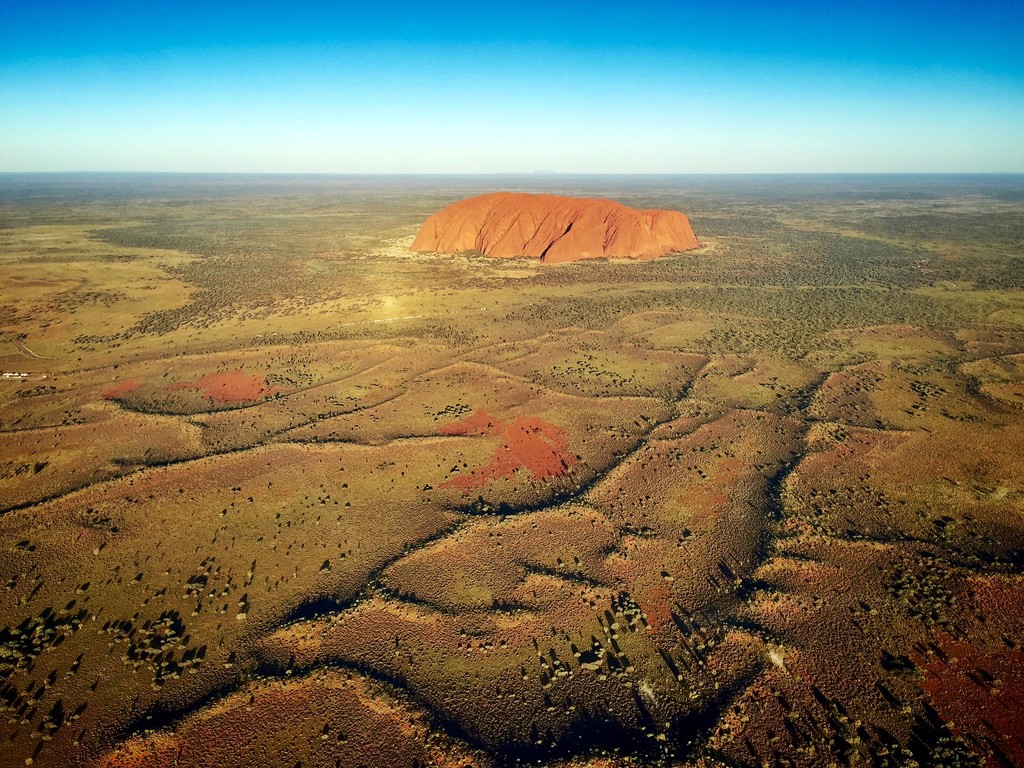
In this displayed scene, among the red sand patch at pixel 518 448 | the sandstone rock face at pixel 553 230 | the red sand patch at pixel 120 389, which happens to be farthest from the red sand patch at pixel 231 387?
the sandstone rock face at pixel 553 230

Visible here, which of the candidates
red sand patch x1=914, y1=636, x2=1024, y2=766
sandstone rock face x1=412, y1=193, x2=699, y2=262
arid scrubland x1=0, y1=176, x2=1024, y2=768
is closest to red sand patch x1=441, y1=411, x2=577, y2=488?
arid scrubland x1=0, y1=176, x2=1024, y2=768

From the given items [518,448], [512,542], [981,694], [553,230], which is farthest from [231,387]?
[553,230]

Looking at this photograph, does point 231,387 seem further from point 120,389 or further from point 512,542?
point 512,542

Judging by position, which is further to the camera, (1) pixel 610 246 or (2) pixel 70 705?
(1) pixel 610 246

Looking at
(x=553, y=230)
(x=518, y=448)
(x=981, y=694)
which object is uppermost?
(x=553, y=230)

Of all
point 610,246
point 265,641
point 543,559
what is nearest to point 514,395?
point 543,559

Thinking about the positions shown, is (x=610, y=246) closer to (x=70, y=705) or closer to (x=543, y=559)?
(x=543, y=559)
